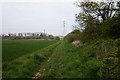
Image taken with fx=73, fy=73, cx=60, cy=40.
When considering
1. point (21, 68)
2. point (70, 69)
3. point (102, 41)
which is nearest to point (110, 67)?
point (102, 41)

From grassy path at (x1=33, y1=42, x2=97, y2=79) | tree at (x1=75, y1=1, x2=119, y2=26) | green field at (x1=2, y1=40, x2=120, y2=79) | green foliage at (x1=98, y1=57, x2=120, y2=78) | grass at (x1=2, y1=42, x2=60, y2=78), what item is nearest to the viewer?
green foliage at (x1=98, y1=57, x2=120, y2=78)

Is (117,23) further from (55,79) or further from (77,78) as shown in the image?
(55,79)

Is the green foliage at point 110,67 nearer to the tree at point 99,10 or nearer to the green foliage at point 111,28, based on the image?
the green foliage at point 111,28

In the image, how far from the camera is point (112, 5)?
22.5 feet

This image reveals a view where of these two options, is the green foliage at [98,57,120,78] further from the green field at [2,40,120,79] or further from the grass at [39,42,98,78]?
the grass at [39,42,98,78]

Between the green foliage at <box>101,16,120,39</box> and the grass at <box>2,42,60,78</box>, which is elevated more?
the green foliage at <box>101,16,120,39</box>

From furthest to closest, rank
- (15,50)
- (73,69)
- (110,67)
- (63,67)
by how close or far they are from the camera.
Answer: (15,50) < (63,67) < (73,69) < (110,67)

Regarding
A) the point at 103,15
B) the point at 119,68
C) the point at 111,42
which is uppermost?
the point at 103,15

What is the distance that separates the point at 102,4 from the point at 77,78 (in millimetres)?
7209

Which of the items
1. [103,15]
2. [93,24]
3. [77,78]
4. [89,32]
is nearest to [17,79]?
[77,78]

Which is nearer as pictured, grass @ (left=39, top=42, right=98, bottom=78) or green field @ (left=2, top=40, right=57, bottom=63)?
grass @ (left=39, top=42, right=98, bottom=78)

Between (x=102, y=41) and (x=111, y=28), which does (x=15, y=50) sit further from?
(x=111, y=28)

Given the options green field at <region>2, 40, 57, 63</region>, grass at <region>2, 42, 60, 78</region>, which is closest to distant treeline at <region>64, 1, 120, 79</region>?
grass at <region>2, 42, 60, 78</region>

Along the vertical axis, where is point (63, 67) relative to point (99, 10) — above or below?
below
